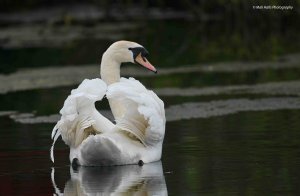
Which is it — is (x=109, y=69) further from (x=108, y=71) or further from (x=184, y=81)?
(x=184, y=81)

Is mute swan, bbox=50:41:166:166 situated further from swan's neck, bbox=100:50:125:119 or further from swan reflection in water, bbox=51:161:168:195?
swan's neck, bbox=100:50:125:119

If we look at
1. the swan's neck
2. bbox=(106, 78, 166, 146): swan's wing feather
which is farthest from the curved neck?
bbox=(106, 78, 166, 146): swan's wing feather

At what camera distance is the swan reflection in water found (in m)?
9.38

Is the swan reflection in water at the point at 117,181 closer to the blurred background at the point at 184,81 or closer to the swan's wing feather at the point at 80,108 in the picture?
the blurred background at the point at 184,81

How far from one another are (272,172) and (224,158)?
1049 mm

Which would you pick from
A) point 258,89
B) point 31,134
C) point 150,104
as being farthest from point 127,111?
point 258,89

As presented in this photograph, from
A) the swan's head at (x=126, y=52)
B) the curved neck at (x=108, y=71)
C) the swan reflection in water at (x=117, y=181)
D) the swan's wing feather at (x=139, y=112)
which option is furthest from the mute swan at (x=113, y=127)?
the swan's head at (x=126, y=52)

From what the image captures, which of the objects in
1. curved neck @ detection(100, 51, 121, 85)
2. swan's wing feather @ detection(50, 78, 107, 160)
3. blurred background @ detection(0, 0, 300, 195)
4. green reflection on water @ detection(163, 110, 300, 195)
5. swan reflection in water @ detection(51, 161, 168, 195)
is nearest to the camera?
green reflection on water @ detection(163, 110, 300, 195)

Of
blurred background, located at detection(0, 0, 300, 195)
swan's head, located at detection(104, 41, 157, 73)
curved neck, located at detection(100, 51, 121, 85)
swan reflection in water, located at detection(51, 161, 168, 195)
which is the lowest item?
blurred background, located at detection(0, 0, 300, 195)

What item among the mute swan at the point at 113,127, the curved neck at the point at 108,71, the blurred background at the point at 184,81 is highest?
the curved neck at the point at 108,71

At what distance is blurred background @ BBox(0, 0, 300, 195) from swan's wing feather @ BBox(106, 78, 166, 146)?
1.13 feet

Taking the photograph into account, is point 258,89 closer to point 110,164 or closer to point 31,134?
point 31,134

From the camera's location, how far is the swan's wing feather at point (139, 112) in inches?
422

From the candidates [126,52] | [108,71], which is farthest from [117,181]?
[126,52]
